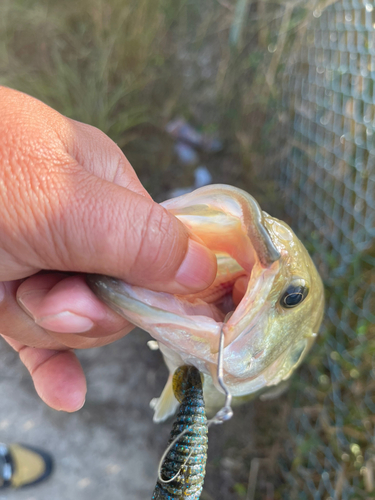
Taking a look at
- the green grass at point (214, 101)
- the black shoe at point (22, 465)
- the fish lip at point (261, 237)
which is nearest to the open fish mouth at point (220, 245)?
the fish lip at point (261, 237)

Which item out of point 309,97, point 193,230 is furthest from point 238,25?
point 193,230

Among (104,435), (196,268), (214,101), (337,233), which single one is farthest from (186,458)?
(214,101)

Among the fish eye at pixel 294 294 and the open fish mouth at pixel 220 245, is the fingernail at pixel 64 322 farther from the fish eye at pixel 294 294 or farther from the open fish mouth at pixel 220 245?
the fish eye at pixel 294 294

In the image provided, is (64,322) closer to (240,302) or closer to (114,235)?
(114,235)

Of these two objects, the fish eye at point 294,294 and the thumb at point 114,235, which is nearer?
the thumb at point 114,235

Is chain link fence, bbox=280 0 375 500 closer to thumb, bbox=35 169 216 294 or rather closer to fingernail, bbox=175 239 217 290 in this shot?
fingernail, bbox=175 239 217 290

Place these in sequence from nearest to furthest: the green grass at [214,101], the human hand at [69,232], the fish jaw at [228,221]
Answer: the human hand at [69,232]
the fish jaw at [228,221]
the green grass at [214,101]
